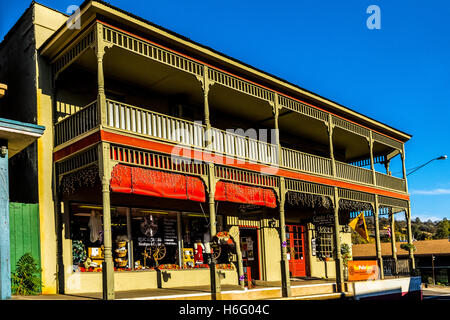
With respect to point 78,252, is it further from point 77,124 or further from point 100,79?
point 100,79

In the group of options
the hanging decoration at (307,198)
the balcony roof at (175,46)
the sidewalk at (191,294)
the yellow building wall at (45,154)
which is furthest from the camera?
the hanging decoration at (307,198)

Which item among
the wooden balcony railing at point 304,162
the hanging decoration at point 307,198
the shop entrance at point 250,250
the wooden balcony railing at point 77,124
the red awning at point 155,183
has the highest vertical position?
the wooden balcony railing at point 77,124

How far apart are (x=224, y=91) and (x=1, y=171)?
348 inches

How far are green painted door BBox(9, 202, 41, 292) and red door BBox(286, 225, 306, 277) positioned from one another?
40.1ft

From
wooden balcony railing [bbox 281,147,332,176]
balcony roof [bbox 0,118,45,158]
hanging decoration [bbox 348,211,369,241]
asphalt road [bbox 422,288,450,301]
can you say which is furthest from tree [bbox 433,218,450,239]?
balcony roof [bbox 0,118,45,158]

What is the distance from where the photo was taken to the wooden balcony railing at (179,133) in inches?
533

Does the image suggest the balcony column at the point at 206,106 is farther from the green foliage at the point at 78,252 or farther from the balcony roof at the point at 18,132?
the balcony roof at the point at 18,132

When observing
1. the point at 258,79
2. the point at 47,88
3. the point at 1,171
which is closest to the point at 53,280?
the point at 1,171

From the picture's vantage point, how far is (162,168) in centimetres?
1420

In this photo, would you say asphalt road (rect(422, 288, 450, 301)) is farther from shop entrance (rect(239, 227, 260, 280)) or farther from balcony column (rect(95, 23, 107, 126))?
balcony column (rect(95, 23, 107, 126))

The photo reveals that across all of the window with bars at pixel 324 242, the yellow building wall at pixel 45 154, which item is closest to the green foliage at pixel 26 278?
the yellow building wall at pixel 45 154

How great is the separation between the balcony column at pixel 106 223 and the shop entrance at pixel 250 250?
9395 mm
